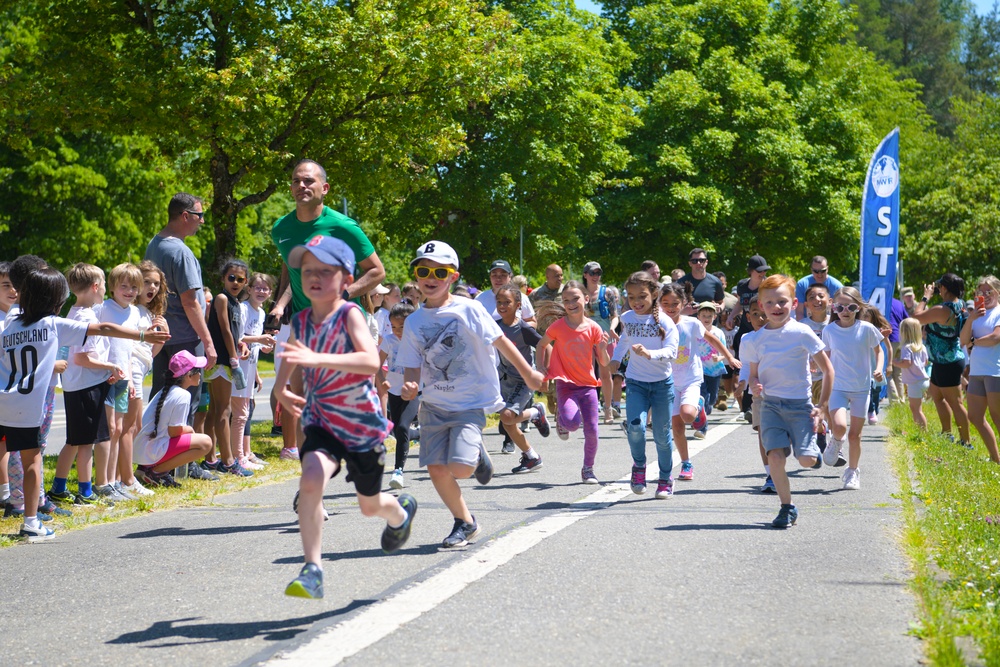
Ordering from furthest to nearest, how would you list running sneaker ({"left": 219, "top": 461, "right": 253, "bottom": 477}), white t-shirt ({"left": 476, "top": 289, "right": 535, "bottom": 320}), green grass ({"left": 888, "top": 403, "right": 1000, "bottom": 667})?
1. white t-shirt ({"left": 476, "top": 289, "right": 535, "bottom": 320})
2. running sneaker ({"left": 219, "top": 461, "right": 253, "bottom": 477})
3. green grass ({"left": 888, "top": 403, "right": 1000, "bottom": 667})

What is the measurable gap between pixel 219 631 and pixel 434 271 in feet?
8.59

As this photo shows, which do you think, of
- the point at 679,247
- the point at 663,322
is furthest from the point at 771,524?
the point at 679,247

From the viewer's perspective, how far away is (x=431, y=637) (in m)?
4.88

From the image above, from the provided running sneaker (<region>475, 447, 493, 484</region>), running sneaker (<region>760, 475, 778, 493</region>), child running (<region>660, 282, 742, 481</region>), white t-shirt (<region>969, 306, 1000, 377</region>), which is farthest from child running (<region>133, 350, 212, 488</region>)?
white t-shirt (<region>969, 306, 1000, 377</region>)

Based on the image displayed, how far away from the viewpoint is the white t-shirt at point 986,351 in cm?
1204

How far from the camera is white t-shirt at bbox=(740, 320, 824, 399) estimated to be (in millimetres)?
8664

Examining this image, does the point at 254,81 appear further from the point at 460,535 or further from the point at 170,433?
the point at 460,535

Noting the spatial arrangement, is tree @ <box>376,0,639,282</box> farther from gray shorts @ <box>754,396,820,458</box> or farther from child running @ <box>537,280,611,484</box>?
gray shorts @ <box>754,396,820,458</box>

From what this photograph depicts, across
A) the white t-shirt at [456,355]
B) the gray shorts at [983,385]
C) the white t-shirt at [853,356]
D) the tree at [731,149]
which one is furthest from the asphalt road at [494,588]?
the tree at [731,149]

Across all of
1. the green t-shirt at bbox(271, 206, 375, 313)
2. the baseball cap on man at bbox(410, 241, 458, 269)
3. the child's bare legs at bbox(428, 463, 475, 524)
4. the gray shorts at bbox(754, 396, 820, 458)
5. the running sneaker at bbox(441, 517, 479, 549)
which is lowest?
the running sneaker at bbox(441, 517, 479, 549)

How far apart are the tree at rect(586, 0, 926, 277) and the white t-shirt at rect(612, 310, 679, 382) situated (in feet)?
92.7

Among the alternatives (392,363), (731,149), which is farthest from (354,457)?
(731,149)

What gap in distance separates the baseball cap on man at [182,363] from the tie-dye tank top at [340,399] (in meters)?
4.41

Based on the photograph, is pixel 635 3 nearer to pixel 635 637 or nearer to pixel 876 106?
pixel 876 106
